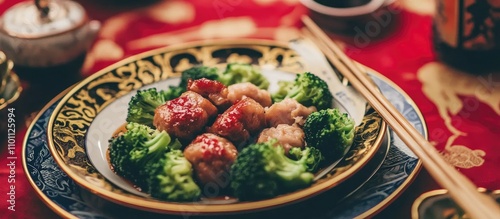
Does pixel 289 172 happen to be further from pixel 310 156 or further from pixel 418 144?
pixel 418 144

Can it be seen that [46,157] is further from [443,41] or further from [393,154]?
[443,41]

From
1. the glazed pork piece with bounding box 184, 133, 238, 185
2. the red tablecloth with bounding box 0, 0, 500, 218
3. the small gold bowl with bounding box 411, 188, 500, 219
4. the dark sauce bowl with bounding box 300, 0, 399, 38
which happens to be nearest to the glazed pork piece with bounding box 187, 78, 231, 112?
the glazed pork piece with bounding box 184, 133, 238, 185

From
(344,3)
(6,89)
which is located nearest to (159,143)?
(6,89)

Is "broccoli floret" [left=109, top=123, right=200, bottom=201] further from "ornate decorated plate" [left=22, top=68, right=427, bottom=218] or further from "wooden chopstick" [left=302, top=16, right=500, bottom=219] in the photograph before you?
"wooden chopstick" [left=302, top=16, right=500, bottom=219]

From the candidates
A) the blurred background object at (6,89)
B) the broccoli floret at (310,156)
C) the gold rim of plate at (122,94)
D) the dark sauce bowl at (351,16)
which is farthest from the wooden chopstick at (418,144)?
the blurred background object at (6,89)

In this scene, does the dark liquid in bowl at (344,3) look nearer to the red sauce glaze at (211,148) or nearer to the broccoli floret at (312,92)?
the broccoli floret at (312,92)

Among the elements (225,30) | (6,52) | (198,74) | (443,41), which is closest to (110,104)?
(198,74)
